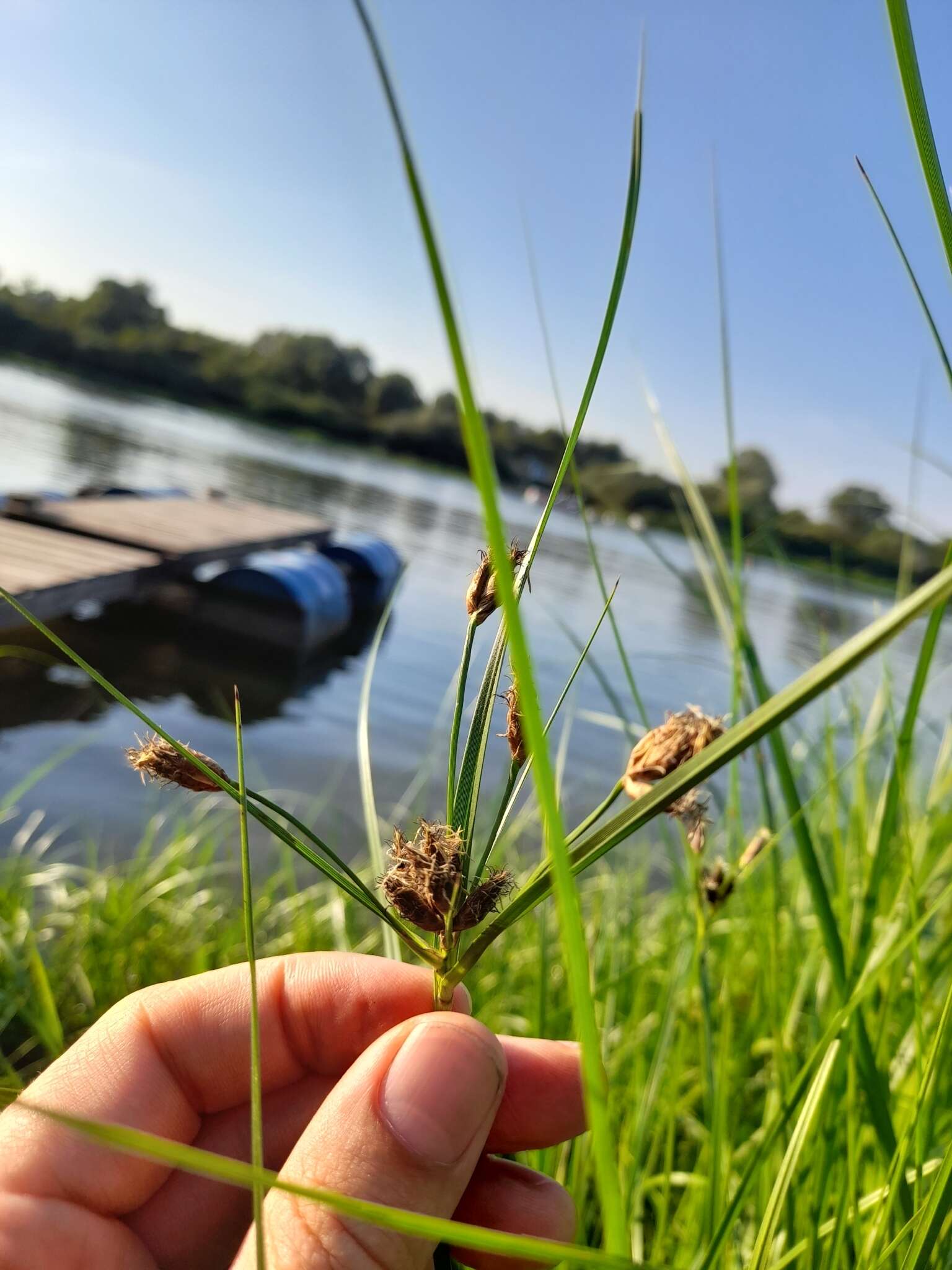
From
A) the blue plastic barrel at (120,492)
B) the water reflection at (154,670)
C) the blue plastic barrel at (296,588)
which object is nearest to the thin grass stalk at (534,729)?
the water reflection at (154,670)

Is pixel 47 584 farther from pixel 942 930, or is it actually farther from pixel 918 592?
pixel 918 592

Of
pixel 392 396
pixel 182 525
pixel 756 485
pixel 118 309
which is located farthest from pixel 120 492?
pixel 118 309

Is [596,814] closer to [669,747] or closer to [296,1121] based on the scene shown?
[669,747]

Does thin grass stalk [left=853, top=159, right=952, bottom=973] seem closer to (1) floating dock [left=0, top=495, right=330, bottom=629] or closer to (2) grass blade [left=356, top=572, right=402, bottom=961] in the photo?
(2) grass blade [left=356, top=572, right=402, bottom=961]

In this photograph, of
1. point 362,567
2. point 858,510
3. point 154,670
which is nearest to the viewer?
point 858,510

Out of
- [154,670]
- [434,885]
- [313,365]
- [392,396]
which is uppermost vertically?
[313,365]

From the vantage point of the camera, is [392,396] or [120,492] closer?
[120,492]

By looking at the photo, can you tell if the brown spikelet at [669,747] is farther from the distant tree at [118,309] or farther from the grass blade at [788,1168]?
the distant tree at [118,309]
